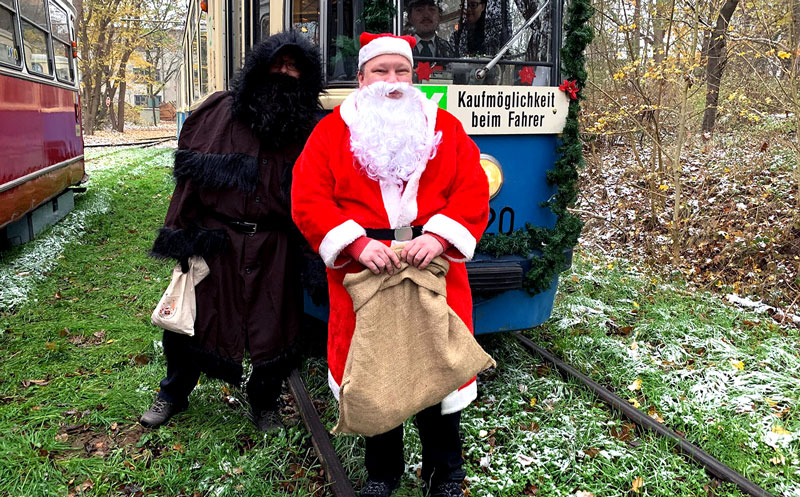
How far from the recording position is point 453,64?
3682 millimetres

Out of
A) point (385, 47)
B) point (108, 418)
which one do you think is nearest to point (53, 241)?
point (108, 418)

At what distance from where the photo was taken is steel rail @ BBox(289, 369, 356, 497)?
293cm

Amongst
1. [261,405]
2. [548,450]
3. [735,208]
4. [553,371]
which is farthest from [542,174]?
[735,208]

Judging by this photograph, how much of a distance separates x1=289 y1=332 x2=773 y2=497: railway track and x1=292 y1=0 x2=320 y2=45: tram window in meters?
2.07

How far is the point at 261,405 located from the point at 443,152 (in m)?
1.84

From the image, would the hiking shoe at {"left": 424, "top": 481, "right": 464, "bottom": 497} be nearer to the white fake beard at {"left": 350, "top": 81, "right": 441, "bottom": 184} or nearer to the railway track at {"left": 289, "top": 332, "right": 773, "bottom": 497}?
the railway track at {"left": 289, "top": 332, "right": 773, "bottom": 497}

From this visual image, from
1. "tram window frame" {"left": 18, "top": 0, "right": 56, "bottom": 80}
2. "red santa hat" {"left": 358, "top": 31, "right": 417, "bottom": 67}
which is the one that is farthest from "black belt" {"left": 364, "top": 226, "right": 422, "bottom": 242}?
"tram window frame" {"left": 18, "top": 0, "right": 56, "bottom": 80}

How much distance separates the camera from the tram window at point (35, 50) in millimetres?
7227

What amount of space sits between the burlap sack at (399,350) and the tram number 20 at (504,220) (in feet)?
4.82

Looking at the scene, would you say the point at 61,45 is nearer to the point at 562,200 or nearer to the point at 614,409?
the point at 562,200

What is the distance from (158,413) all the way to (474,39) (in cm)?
278

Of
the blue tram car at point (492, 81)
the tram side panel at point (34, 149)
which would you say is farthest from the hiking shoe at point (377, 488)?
the tram side panel at point (34, 149)

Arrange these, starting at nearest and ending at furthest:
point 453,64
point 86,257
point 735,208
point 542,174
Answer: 1. point 453,64
2. point 542,174
3. point 86,257
4. point 735,208

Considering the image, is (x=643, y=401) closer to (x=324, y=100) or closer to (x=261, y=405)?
(x=261, y=405)
